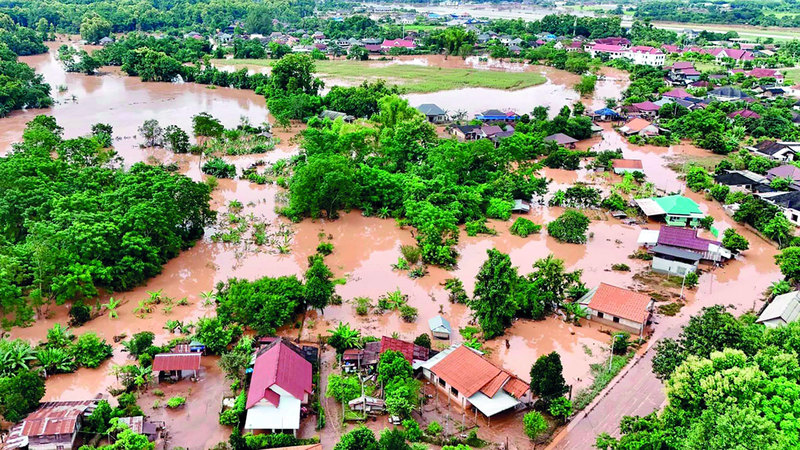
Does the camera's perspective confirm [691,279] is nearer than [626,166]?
Yes

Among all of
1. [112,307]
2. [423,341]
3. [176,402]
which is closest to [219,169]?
[112,307]

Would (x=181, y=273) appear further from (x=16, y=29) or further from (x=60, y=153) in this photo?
(x=16, y=29)

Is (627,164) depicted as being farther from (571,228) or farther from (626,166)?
(571,228)

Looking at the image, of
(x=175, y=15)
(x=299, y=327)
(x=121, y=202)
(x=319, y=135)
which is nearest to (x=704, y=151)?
(x=319, y=135)

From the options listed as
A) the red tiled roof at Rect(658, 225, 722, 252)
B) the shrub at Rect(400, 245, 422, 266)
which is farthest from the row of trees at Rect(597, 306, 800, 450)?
the shrub at Rect(400, 245, 422, 266)

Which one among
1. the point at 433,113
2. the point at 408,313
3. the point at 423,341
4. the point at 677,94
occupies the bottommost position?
the point at 408,313

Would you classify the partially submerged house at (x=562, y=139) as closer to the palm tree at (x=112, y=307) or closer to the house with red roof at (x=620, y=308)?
the house with red roof at (x=620, y=308)
